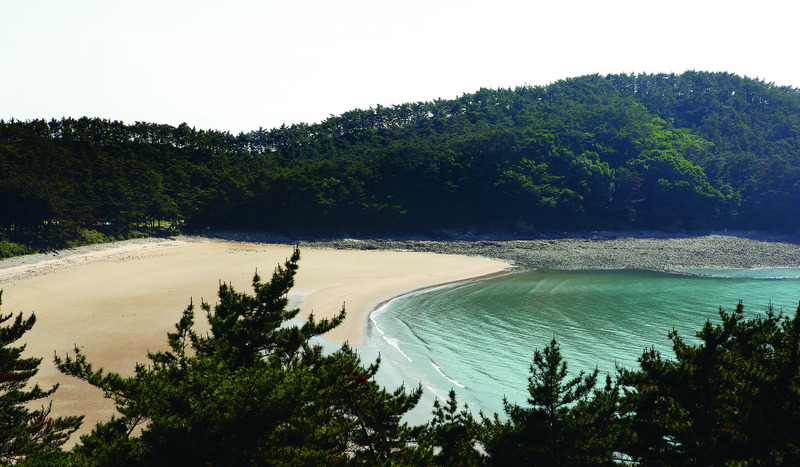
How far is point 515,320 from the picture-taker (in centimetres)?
2930

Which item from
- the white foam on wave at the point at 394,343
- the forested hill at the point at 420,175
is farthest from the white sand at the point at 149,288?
the forested hill at the point at 420,175

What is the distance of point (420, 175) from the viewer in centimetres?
7962

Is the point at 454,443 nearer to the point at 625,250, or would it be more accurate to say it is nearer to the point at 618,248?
the point at 625,250

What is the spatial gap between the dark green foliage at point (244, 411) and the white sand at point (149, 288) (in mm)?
7320

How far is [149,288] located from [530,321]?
2679 cm

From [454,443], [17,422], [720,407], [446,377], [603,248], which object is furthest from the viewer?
[603,248]

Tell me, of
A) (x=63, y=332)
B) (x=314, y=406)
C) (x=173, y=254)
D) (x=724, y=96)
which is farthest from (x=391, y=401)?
(x=724, y=96)

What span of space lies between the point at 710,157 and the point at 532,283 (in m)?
70.2

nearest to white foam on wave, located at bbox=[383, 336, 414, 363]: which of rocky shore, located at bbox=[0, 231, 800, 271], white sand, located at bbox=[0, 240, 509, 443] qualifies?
white sand, located at bbox=[0, 240, 509, 443]

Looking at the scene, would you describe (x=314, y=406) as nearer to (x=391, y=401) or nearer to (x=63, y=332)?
(x=391, y=401)

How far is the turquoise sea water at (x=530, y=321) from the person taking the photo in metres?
20.6

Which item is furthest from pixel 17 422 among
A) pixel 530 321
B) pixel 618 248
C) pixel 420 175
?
pixel 420 175

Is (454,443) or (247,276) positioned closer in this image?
(454,443)

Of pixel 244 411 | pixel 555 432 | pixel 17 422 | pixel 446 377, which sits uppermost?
pixel 244 411
